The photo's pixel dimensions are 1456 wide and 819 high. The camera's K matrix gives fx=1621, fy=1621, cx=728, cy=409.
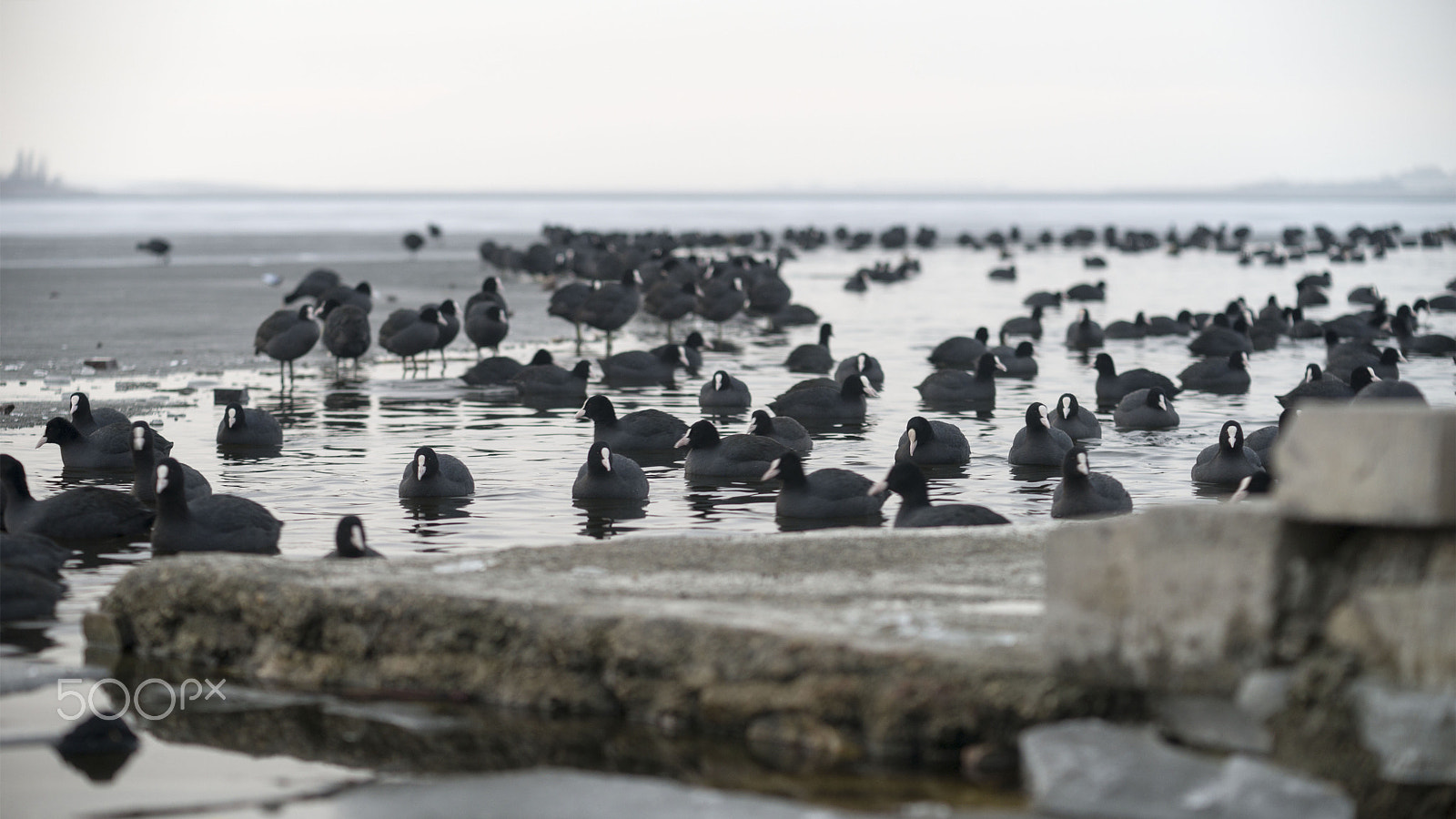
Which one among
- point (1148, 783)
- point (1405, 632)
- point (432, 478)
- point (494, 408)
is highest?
point (1405, 632)

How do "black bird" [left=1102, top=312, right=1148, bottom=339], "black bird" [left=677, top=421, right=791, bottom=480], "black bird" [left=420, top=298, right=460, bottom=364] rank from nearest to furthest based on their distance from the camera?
"black bird" [left=677, top=421, right=791, bottom=480] → "black bird" [left=420, top=298, right=460, bottom=364] → "black bird" [left=1102, top=312, right=1148, bottom=339]

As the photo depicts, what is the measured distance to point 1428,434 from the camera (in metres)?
5.84

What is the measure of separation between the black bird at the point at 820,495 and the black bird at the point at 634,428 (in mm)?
3760

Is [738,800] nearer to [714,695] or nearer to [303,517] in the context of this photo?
[714,695]

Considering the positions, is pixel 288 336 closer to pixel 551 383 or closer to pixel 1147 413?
pixel 551 383

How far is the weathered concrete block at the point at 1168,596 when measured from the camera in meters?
6.26

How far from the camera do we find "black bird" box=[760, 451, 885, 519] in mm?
12938

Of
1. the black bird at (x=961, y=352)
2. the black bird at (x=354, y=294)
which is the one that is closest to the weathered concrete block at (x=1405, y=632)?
the black bird at (x=961, y=352)

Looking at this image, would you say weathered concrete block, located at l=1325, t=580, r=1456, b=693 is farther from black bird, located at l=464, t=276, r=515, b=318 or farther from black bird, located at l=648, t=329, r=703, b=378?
black bird, located at l=464, t=276, r=515, b=318

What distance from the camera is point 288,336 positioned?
22438mm

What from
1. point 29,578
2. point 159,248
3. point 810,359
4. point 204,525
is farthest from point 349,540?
point 159,248

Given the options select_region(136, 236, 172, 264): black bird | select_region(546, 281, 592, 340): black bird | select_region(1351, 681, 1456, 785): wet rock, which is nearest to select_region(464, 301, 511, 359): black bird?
select_region(546, 281, 592, 340): black bird

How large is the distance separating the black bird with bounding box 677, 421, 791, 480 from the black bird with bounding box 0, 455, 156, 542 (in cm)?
503

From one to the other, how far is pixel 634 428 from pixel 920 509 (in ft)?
19.1
